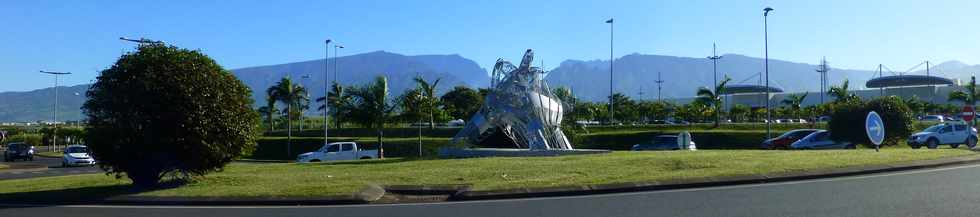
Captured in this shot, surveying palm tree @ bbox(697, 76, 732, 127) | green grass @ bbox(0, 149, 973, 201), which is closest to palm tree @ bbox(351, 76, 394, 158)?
green grass @ bbox(0, 149, 973, 201)

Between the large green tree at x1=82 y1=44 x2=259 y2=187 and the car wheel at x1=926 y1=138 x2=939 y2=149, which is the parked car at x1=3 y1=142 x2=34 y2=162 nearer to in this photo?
the large green tree at x1=82 y1=44 x2=259 y2=187

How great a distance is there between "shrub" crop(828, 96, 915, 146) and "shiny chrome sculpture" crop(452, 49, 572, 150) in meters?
11.9

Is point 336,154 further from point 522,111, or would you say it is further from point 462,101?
point 462,101

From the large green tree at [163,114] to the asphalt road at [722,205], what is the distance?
2.33 metres

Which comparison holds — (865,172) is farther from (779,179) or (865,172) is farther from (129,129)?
(129,129)

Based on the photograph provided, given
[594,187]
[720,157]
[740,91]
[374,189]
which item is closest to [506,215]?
[594,187]

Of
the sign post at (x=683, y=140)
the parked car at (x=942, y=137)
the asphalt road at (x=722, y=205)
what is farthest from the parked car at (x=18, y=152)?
the parked car at (x=942, y=137)

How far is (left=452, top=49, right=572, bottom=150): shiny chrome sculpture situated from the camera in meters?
34.7

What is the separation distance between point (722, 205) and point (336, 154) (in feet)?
98.4

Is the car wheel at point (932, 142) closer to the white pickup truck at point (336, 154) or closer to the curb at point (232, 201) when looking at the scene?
the white pickup truck at point (336, 154)

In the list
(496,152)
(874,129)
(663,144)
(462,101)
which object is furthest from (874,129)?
(462,101)

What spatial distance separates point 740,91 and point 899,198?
13111 centimetres

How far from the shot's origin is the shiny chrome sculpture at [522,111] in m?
34.7

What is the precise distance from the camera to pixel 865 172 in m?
16.7
